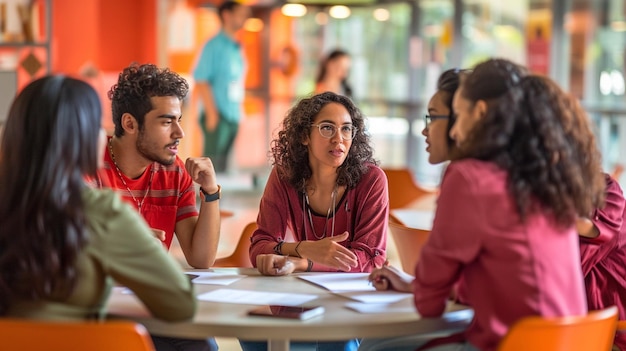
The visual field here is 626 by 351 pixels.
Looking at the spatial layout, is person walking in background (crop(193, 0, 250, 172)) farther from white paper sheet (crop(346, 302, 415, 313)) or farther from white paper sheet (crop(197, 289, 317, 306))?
white paper sheet (crop(346, 302, 415, 313))

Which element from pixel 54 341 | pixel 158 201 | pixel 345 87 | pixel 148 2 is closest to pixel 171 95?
pixel 158 201

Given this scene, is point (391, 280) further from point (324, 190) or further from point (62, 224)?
point (62, 224)

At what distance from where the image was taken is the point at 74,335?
197 centimetres

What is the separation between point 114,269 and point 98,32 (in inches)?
382

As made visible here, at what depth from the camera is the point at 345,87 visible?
30.0ft

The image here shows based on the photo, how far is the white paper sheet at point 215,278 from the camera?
9.00 ft

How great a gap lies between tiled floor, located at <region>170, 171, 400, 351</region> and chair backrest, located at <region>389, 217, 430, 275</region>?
75 centimetres

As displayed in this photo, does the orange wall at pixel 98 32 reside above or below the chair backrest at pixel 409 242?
above

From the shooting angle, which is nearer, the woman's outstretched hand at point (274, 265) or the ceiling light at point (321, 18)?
the woman's outstretched hand at point (274, 265)

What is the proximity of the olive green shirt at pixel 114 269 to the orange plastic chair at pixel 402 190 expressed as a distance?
11.3 feet

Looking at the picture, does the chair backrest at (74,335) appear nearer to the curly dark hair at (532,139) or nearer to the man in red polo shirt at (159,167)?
the curly dark hair at (532,139)

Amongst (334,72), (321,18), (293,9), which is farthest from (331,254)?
(321,18)

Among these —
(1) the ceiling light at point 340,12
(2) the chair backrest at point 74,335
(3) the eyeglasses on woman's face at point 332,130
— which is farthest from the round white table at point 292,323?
(1) the ceiling light at point 340,12

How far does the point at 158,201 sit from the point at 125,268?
1082mm
